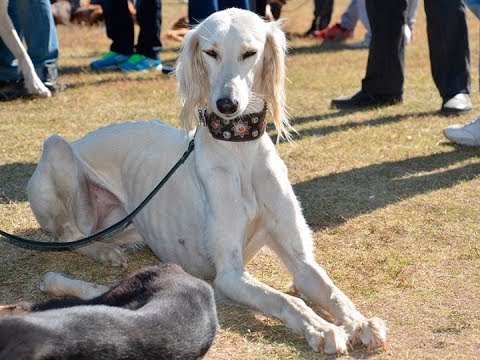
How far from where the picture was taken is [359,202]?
5566mm

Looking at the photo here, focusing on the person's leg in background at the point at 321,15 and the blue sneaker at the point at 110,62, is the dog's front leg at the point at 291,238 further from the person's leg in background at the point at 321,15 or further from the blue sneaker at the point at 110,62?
the person's leg in background at the point at 321,15

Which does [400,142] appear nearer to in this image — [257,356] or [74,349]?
[257,356]

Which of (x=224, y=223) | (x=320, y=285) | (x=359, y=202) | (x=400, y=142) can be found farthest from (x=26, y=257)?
(x=400, y=142)

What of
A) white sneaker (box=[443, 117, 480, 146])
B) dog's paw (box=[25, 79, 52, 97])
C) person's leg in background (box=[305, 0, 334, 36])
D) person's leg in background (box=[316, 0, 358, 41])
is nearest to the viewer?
white sneaker (box=[443, 117, 480, 146])

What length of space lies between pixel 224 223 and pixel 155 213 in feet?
1.89

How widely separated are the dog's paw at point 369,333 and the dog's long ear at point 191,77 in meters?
1.28

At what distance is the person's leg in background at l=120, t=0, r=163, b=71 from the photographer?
9.67 meters

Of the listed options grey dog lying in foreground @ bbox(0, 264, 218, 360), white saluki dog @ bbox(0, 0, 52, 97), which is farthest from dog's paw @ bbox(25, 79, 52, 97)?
grey dog lying in foreground @ bbox(0, 264, 218, 360)

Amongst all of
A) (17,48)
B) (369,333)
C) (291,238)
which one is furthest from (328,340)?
(17,48)

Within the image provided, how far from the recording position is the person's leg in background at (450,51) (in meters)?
7.50

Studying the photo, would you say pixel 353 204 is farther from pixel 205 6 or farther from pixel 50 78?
pixel 50 78

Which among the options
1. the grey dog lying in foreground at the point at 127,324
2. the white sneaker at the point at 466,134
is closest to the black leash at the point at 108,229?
the grey dog lying in foreground at the point at 127,324

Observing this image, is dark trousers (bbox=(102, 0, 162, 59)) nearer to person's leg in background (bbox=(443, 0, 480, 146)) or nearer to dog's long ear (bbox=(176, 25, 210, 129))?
person's leg in background (bbox=(443, 0, 480, 146))

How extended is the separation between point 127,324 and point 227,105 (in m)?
1.28
